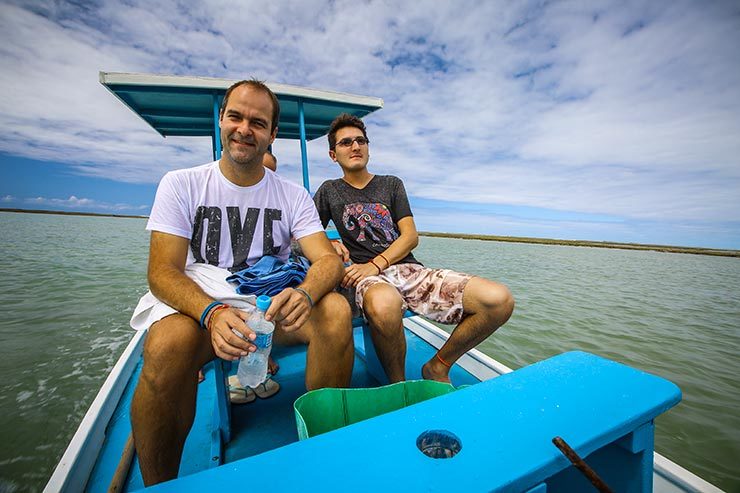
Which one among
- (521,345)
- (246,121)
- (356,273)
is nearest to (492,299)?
(356,273)

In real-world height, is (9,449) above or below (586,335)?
above

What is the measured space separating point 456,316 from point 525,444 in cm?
151

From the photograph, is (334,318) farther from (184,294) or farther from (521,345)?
(521,345)

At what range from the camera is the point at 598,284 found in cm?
1098

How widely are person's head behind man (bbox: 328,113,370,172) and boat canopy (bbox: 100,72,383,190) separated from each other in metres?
1.23

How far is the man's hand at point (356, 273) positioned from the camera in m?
2.31

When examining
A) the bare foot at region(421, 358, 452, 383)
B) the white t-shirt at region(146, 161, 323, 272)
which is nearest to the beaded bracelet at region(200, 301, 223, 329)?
the white t-shirt at region(146, 161, 323, 272)

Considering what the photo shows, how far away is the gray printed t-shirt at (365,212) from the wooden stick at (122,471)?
1.80 m

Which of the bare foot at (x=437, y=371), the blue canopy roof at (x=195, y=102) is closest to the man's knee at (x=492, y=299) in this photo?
the bare foot at (x=437, y=371)

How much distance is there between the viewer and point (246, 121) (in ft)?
6.10

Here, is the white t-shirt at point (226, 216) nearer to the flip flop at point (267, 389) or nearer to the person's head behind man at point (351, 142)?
the person's head behind man at point (351, 142)

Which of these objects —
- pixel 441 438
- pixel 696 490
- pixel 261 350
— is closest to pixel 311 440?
pixel 441 438

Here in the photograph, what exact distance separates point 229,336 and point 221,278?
583 mm

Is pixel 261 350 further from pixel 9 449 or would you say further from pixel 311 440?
pixel 9 449
